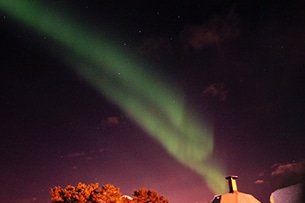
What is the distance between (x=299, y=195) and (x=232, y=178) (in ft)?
54.1

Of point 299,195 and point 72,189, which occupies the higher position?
point 299,195

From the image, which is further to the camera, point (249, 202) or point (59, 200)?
point (59, 200)

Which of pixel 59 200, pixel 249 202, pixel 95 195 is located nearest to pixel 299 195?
pixel 249 202

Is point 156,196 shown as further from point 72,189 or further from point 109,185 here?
point 72,189

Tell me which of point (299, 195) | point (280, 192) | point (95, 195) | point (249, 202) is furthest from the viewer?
point (280, 192)

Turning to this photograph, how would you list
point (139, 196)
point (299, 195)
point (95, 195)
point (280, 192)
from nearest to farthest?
point (95, 195) < point (139, 196) < point (299, 195) < point (280, 192)

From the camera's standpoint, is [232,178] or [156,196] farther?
[156,196]

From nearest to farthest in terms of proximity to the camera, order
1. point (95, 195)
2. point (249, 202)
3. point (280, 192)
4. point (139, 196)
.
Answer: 1. point (249, 202)
2. point (95, 195)
3. point (139, 196)
4. point (280, 192)

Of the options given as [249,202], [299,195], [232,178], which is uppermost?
[299,195]

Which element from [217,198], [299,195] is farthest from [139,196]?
[299,195]

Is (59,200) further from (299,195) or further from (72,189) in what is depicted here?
(299,195)

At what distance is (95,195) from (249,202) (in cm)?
1385

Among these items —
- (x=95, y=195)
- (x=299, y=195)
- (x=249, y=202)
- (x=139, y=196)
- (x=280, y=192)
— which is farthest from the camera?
(x=280, y=192)

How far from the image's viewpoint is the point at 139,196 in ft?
96.9
